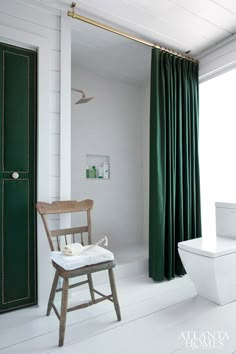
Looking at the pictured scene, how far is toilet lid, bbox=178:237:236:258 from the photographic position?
6.21ft

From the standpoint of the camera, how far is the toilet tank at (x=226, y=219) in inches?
89.5

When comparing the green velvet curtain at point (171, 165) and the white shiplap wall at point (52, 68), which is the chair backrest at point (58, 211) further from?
the green velvet curtain at point (171, 165)

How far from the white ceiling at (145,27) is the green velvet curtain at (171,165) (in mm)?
209

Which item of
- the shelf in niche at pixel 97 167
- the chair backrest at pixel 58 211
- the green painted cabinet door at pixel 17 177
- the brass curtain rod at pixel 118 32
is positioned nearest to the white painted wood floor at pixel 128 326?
the green painted cabinet door at pixel 17 177

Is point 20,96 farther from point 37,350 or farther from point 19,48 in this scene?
point 37,350

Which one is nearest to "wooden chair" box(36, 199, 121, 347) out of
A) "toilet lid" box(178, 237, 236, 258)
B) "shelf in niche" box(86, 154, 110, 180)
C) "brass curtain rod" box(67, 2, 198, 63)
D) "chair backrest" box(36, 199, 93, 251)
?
"chair backrest" box(36, 199, 93, 251)

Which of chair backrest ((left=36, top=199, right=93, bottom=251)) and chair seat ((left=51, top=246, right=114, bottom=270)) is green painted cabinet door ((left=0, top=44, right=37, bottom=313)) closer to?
chair backrest ((left=36, top=199, right=93, bottom=251))

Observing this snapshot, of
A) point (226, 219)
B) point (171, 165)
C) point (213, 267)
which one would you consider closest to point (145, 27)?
point (171, 165)

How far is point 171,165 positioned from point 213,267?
1.06 meters

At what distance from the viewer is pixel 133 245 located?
3346 mm

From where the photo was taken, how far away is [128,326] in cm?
168

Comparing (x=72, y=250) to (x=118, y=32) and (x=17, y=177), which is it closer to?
(x=17, y=177)

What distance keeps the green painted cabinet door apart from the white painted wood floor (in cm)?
19

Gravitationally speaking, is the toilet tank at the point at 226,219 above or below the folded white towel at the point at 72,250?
above
